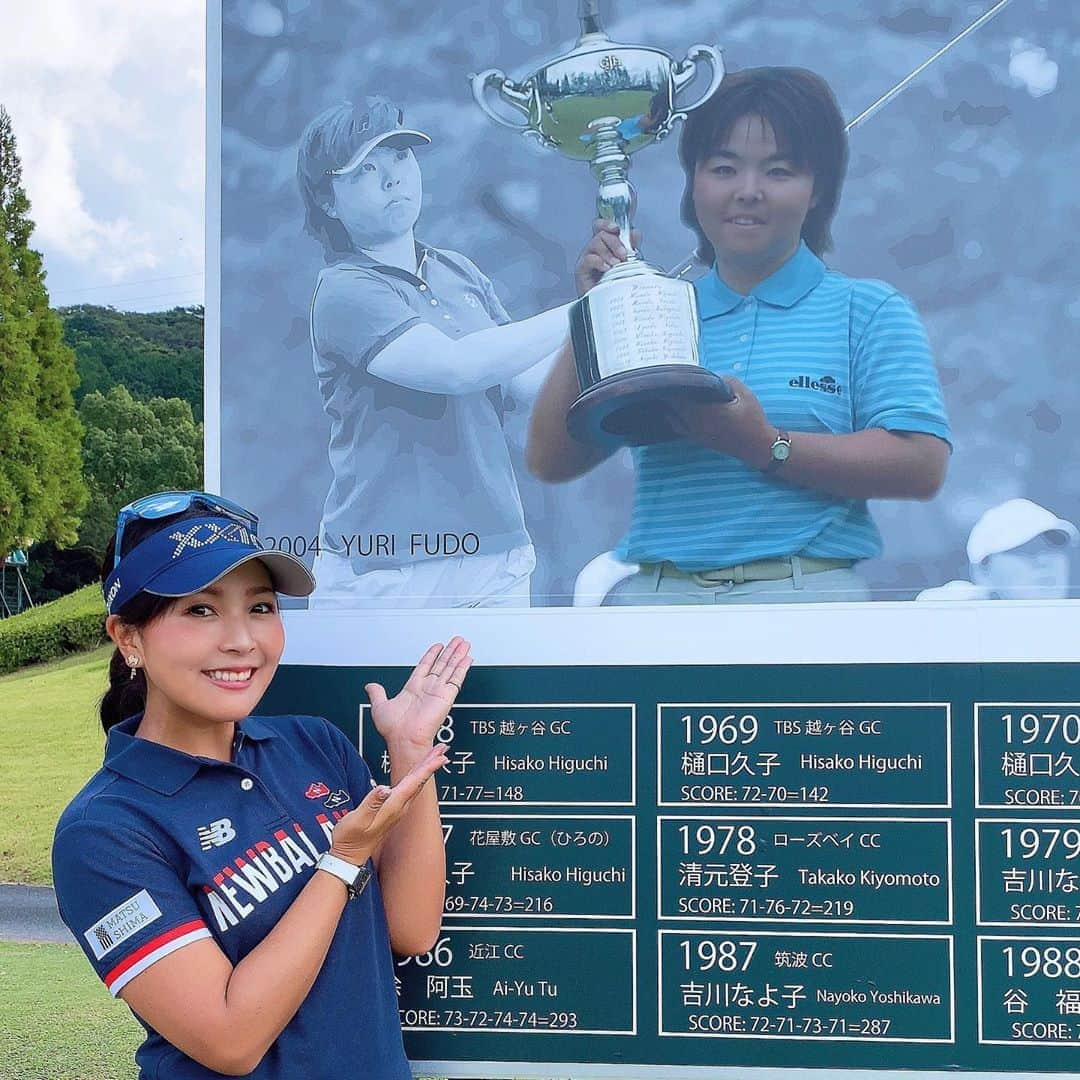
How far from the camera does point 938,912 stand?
5.51ft

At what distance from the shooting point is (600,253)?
1800mm

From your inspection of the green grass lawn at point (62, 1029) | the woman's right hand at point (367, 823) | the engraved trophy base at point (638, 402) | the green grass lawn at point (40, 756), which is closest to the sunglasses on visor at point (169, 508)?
the woman's right hand at point (367, 823)

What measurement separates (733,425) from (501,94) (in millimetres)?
633

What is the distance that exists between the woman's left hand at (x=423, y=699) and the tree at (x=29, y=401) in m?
9.85

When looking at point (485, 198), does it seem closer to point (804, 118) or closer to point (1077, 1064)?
point (804, 118)

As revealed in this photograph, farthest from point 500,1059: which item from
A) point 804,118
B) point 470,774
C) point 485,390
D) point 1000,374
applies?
point 804,118

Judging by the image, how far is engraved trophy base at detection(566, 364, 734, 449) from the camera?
A: 1752 millimetres

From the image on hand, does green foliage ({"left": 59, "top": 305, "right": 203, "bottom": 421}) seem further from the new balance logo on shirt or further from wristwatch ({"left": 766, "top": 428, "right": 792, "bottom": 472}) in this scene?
the new balance logo on shirt

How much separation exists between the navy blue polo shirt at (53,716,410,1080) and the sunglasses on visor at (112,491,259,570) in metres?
0.26

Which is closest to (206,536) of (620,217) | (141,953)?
(141,953)

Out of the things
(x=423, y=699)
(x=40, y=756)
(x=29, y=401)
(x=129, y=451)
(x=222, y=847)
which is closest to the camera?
(x=222, y=847)

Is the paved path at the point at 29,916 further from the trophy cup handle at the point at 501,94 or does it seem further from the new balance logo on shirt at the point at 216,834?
the trophy cup handle at the point at 501,94

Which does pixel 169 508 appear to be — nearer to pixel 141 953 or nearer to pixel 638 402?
pixel 141 953

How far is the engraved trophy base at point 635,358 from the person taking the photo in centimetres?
176
